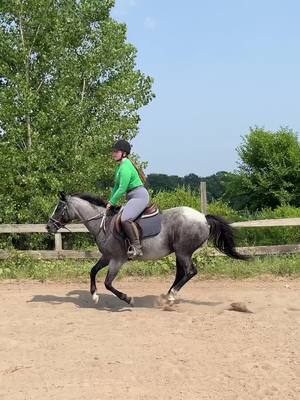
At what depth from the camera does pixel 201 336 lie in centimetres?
634

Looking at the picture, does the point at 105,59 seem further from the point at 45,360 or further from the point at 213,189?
the point at 213,189

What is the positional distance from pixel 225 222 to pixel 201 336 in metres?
2.68

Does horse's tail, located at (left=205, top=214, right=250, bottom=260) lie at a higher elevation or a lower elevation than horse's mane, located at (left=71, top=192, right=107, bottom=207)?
lower

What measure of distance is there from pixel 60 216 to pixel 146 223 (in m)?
1.53

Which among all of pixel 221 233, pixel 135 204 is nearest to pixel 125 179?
pixel 135 204

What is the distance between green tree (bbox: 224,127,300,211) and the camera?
27438 mm

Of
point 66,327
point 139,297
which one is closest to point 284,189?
point 139,297

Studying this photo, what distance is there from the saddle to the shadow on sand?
1130mm

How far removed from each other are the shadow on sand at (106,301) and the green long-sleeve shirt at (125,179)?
5.43 feet

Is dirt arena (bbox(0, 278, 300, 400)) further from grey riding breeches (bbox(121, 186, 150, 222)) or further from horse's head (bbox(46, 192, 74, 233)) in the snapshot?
grey riding breeches (bbox(121, 186, 150, 222))

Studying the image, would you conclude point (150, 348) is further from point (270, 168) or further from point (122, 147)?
point (270, 168)

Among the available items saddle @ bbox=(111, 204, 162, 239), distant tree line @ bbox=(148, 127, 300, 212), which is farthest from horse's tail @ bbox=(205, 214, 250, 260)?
distant tree line @ bbox=(148, 127, 300, 212)

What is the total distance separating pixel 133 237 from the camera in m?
8.08

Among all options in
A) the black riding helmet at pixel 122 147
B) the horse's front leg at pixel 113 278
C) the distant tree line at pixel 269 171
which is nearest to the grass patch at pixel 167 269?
the horse's front leg at pixel 113 278
